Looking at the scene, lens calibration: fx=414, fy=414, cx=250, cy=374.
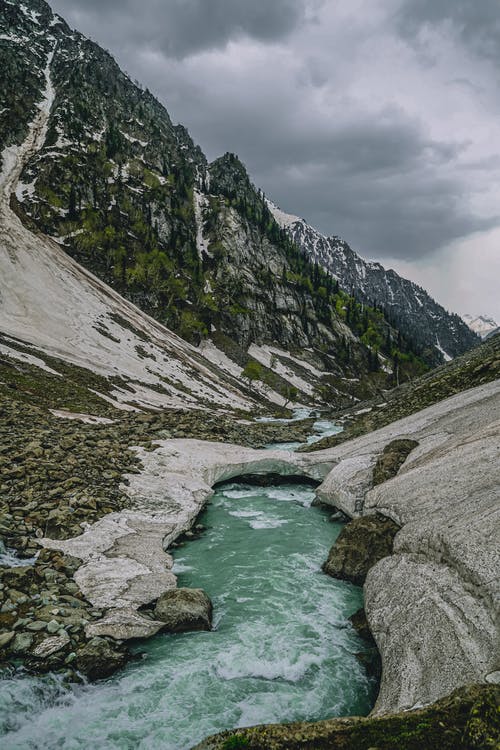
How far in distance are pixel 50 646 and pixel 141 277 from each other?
403ft

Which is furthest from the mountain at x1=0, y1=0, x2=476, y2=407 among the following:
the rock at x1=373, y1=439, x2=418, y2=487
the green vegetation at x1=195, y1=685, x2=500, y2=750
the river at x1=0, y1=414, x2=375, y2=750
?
the green vegetation at x1=195, y1=685, x2=500, y2=750

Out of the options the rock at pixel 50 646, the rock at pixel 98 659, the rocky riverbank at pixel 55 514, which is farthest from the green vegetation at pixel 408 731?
the rocky riverbank at pixel 55 514

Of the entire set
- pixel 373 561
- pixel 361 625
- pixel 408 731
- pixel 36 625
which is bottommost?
pixel 36 625

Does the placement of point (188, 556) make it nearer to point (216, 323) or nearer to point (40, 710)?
point (40, 710)

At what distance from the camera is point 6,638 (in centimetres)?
1012

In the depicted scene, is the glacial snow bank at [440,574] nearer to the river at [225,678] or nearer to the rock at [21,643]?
the river at [225,678]

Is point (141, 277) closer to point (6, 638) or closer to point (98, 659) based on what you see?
point (6, 638)

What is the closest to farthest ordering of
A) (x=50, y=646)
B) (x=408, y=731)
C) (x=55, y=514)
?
1. (x=408, y=731)
2. (x=50, y=646)
3. (x=55, y=514)

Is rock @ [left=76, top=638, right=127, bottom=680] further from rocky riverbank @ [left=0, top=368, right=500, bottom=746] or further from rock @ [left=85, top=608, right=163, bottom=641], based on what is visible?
A: rock @ [left=85, top=608, right=163, bottom=641]

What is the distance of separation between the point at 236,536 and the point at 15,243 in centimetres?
9478

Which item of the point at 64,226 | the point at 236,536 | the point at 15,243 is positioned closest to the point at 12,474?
the point at 236,536

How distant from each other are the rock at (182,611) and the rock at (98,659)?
6.02ft

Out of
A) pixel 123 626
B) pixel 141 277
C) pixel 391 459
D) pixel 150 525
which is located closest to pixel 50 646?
pixel 123 626

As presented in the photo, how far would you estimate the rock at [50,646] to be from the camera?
10.1 meters
